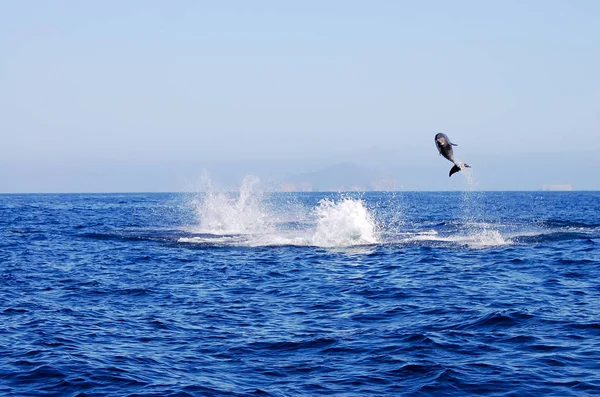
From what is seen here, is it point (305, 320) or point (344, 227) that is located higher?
point (344, 227)

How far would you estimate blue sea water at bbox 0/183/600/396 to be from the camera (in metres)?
12.2

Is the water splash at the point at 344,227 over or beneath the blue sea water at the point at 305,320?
over

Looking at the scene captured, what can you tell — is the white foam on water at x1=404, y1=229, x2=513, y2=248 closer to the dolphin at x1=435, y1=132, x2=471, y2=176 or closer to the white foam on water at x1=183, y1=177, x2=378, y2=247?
the white foam on water at x1=183, y1=177, x2=378, y2=247

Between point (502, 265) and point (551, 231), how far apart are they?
52.4ft

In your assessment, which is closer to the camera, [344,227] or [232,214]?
[344,227]

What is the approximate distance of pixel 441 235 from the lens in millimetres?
38250

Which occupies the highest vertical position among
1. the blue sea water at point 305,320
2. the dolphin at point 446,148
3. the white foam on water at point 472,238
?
the dolphin at point 446,148

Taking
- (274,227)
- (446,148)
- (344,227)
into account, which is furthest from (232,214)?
(446,148)

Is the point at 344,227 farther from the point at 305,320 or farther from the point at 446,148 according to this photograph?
the point at 305,320

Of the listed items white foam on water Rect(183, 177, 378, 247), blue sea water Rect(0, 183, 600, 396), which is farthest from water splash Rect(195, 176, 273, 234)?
blue sea water Rect(0, 183, 600, 396)

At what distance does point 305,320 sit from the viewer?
16766mm

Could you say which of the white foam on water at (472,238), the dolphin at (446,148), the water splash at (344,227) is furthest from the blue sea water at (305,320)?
the dolphin at (446,148)

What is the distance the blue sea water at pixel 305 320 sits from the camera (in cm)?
1216

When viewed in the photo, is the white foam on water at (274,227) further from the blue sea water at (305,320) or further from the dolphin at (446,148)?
the dolphin at (446,148)
